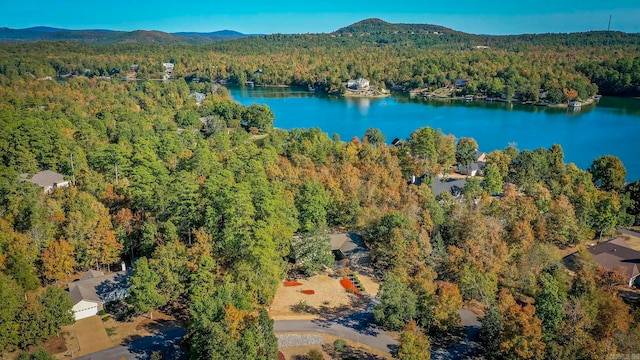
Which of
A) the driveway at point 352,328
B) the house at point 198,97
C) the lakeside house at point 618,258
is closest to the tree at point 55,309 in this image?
the driveway at point 352,328

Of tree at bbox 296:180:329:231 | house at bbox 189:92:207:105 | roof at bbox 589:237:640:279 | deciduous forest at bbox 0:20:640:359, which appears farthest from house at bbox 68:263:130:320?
house at bbox 189:92:207:105

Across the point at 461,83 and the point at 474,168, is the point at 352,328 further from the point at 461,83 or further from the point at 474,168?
the point at 461,83

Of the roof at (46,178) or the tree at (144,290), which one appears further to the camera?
the roof at (46,178)

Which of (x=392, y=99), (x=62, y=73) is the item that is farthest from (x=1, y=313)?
(x=62, y=73)

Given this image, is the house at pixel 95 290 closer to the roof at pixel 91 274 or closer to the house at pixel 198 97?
the roof at pixel 91 274

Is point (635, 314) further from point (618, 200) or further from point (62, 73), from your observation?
point (62, 73)
